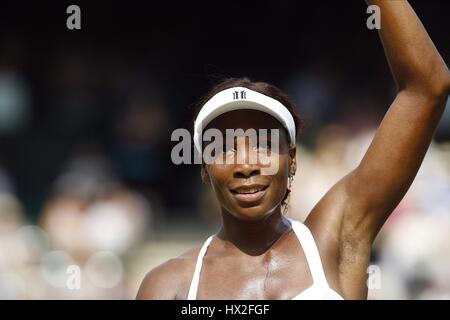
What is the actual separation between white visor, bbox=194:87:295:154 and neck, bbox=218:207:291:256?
26cm

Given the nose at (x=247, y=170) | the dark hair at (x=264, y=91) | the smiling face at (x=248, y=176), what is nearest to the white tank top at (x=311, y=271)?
the smiling face at (x=248, y=176)

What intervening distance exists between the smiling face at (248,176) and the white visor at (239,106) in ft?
0.06

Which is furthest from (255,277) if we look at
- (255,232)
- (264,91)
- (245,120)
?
(264,91)

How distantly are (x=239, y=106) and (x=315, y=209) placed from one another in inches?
15.2

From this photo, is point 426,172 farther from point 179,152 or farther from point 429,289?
point 179,152

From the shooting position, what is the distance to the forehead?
2578mm

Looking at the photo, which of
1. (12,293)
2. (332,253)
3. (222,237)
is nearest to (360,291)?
(332,253)

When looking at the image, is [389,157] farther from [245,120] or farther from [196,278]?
[196,278]

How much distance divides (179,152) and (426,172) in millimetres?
1709

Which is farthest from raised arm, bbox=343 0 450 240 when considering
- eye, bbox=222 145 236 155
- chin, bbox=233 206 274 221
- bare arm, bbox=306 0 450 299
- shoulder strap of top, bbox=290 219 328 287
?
eye, bbox=222 145 236 155

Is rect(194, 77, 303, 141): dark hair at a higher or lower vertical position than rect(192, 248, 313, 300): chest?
higher

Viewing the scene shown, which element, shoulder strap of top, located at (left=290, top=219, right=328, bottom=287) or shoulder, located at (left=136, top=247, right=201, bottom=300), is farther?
shoulder, located at (left=136, top=247, right=201, bottom=300)

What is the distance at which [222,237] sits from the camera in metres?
2.66

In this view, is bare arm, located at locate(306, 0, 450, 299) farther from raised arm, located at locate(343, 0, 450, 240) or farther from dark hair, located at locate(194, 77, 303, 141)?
dark hair, located at locate(194, 77, 303, 141)
